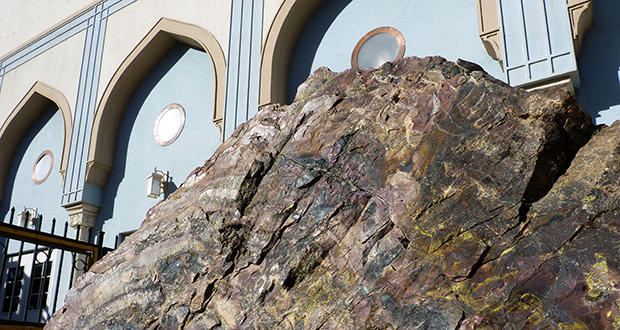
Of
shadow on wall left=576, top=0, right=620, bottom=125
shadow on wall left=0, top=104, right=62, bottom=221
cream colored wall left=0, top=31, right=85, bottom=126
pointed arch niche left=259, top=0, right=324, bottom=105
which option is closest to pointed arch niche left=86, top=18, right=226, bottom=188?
cream colored wall left=0, top=31, right=85, bottom=126

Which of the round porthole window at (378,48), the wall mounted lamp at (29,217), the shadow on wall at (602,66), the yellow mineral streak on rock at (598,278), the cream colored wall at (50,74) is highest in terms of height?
the cream colored wall at (50,74)

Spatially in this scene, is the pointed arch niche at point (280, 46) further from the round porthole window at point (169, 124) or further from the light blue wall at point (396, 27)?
the round porthole window at point (169, 124)

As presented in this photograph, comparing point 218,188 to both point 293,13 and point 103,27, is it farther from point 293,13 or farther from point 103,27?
point 103,27

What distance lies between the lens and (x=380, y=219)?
216 cm

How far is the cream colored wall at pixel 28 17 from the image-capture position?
1017 cm

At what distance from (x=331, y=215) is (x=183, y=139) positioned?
588cm

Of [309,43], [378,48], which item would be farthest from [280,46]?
[378,48]

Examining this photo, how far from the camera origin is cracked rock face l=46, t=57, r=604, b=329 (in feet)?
5.97

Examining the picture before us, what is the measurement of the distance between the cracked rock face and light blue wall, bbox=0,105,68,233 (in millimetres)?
7777

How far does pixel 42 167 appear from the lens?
10016 millimetres

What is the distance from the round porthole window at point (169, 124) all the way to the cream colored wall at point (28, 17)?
10.4ft

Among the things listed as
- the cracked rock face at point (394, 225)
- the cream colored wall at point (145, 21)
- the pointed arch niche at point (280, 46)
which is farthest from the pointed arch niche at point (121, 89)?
the cracked rock face at point (394, 225)

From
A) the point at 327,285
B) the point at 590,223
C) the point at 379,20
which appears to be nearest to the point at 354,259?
the point at 327,285

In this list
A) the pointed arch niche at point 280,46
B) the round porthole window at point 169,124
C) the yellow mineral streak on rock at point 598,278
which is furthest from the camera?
the round porthole window at point 169,124
